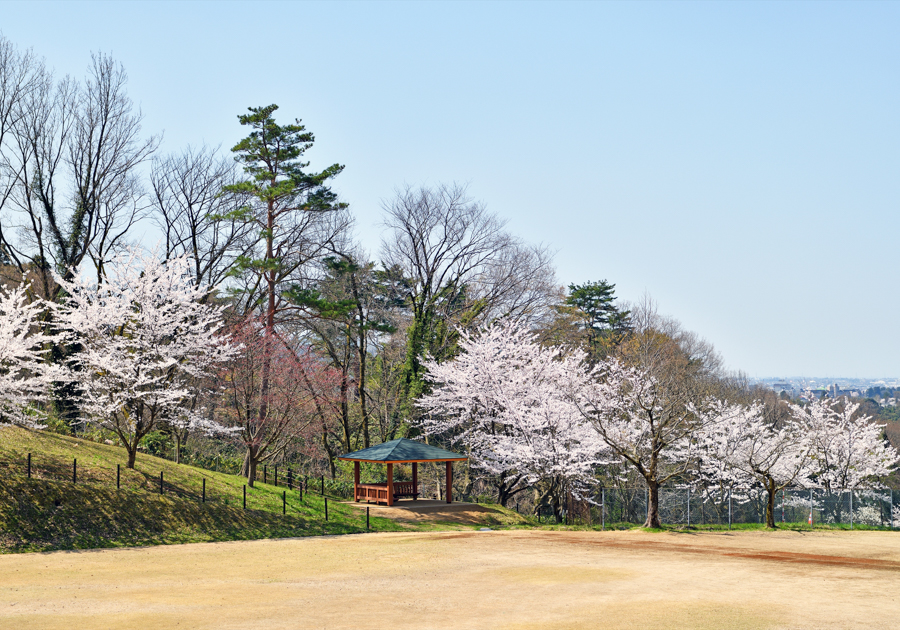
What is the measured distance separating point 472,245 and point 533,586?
30.6 meters

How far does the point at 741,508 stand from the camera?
36156 millimetres

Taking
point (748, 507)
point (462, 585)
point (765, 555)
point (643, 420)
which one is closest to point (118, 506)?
point (462, 585)

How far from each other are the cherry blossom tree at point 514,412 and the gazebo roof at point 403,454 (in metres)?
2.28

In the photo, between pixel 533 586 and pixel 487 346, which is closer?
pixel 533 586

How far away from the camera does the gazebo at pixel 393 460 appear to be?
30.3 m

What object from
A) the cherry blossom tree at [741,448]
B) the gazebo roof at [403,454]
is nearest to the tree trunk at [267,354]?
the gazebo roof at [403,454]

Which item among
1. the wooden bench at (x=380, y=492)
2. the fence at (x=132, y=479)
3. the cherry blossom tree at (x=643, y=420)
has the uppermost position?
the cherry blossom tree at (x=643, y=420)

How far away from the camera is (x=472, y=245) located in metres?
43.1

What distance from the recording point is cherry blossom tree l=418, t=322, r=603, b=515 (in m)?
29.8

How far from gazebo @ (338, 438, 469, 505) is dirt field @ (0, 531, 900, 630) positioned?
8649 millimetres

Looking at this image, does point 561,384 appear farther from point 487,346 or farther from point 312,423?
point 312,423

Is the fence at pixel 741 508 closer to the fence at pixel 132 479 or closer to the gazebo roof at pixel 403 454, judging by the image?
the gazebo roof at pixel 403 454

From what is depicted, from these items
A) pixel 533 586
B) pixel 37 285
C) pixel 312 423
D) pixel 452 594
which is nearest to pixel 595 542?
→ pixel 533 586

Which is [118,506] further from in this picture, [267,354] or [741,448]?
[741,448]
